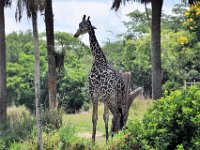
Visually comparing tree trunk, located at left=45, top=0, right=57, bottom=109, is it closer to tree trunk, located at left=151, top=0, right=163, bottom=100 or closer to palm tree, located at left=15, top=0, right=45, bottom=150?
tree trunk, located at left=151, top=0, right=163, bottom=100

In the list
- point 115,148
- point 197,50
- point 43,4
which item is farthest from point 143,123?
point 197,50

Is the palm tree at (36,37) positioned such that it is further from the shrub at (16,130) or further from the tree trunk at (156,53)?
the tree trunk at (156,53)

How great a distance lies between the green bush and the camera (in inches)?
334

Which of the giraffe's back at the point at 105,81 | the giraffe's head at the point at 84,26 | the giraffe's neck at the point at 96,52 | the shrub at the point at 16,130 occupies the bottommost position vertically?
the shrub at the point at 16,130

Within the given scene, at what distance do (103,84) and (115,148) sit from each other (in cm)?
259

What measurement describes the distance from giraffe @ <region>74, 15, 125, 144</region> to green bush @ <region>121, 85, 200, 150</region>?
3579mm

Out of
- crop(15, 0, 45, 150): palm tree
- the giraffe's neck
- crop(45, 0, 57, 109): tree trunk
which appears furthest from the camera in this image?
crop(45, 0, 57, 109): tree trunk

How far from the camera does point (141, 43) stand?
36.8m

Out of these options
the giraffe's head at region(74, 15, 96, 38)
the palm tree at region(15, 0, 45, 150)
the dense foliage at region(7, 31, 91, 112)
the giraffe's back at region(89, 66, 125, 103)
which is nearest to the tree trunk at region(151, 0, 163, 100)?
the giraffe's back at region(89, 66, 125, 103)

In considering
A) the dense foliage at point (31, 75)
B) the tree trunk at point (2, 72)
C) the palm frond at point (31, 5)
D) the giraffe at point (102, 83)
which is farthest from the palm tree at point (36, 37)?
the dense foliage at point (31, 75)

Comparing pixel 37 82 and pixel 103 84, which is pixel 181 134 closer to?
pixel 37 82

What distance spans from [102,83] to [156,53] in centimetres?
362

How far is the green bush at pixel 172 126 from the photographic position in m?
8.48

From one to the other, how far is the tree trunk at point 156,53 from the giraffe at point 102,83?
2373mm
